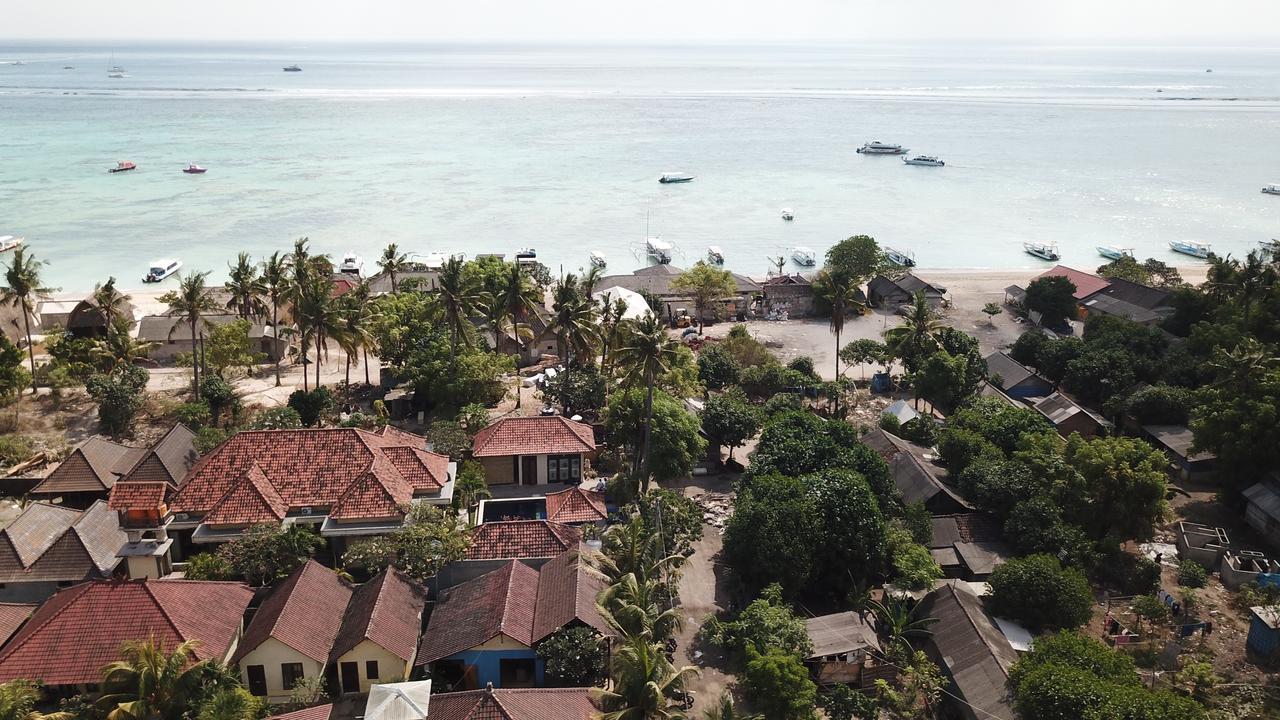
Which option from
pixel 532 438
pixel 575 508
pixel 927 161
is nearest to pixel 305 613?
pixel 575 508

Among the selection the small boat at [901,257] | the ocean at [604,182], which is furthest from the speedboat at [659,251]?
the small boat at [901,257]

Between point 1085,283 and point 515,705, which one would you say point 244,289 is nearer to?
point 515,705

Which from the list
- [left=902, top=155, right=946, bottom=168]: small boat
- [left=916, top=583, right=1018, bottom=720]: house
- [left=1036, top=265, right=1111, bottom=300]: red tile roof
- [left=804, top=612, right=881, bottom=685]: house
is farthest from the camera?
[left=902, top=155, right=946, bottom=168]: small boat

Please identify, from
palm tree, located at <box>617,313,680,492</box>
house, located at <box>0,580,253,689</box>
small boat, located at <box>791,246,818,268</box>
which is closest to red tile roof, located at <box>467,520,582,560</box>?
palm tree, located at <box>617,313,680,492</box>

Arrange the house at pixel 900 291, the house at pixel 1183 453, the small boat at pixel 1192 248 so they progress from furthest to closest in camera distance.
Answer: the small boat at pixel 1192 248 → the house at pixel 900 291 → the house at pixel 1183 453

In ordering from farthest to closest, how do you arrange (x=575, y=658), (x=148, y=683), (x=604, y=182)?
(x=604, y=182), (x=575, y=658), (x=148, y=683)

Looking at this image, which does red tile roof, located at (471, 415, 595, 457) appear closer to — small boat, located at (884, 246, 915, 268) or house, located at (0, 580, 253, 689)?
house, located at (0, 580, 253, 689)

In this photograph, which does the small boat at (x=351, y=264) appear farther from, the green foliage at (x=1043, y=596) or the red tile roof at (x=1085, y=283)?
the green foliage at (x=1043, y=596)
